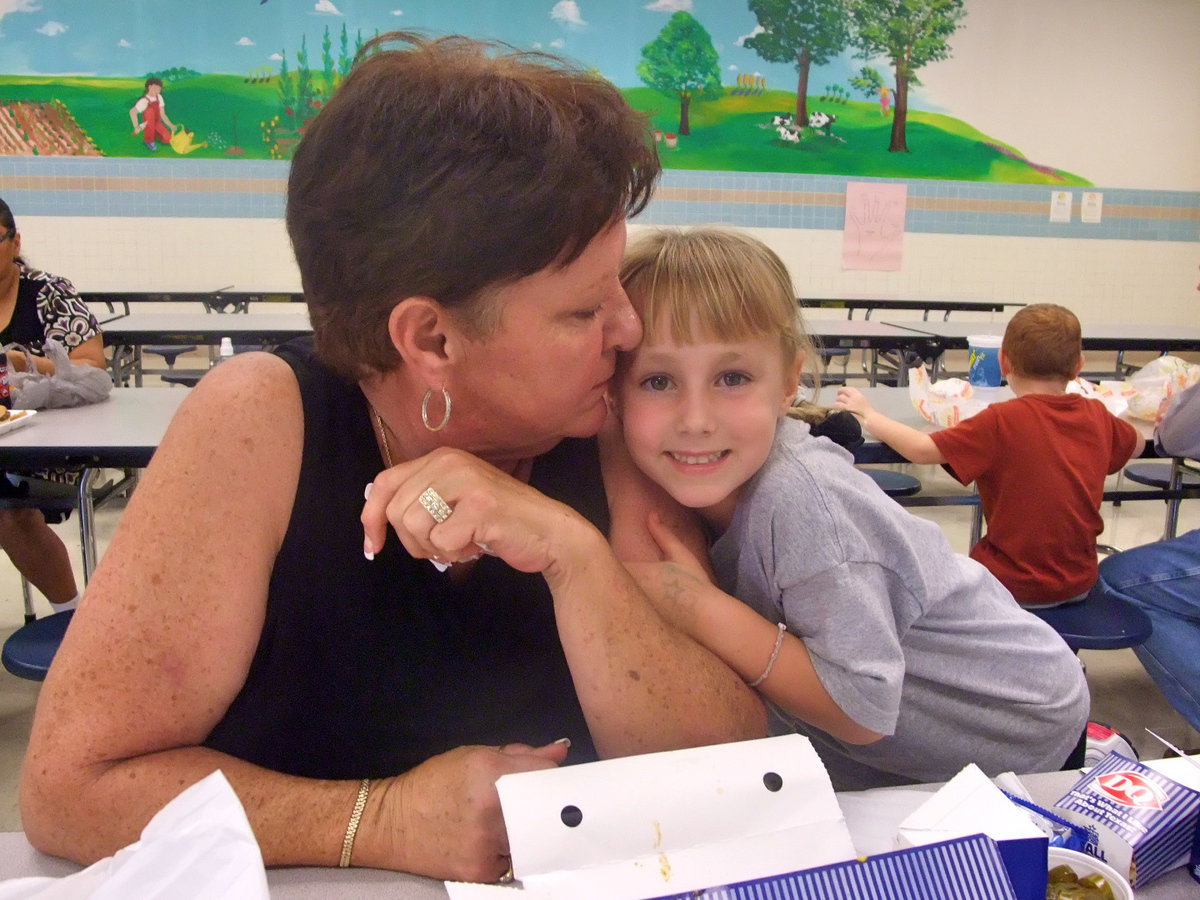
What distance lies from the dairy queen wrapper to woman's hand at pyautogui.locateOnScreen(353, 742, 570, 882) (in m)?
0.52

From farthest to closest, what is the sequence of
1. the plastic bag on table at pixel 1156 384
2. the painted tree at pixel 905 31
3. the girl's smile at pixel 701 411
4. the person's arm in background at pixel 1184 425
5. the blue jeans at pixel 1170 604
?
the painted tree at pixel 905 31
the plastic bag on table at pixel 1156 384
the person's arm in background at pixel 1184 425
the blue jeans at pixel 1170 604
the girl's smile at pixel 701 411

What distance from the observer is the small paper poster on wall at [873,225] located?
8.68 metres

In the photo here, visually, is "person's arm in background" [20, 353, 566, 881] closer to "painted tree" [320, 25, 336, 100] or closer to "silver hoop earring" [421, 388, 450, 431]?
"silver hoop earring" [421, 388, 450, 431]

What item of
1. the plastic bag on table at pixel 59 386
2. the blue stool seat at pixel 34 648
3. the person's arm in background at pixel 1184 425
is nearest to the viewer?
the blue stool seat at pixel 34 648

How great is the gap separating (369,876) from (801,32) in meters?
8.94

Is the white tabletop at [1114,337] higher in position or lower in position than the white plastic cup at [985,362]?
lower

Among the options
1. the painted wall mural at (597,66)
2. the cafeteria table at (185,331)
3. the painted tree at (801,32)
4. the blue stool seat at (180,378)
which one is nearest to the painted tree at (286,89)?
the painted wall mural at (597,66)

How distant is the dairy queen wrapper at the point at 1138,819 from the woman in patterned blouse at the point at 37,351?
127 inches

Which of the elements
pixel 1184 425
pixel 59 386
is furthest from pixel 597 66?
pixel 1184 425

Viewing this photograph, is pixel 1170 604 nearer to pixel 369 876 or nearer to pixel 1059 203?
pixel 369 876

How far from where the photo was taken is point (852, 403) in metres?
2.88

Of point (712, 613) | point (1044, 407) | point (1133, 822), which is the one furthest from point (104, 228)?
point (1133, 822)

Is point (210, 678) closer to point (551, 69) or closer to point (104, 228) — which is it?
point (551, 69)

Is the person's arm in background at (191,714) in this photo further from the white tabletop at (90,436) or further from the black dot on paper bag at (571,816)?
the white tabletop at (90,436)
